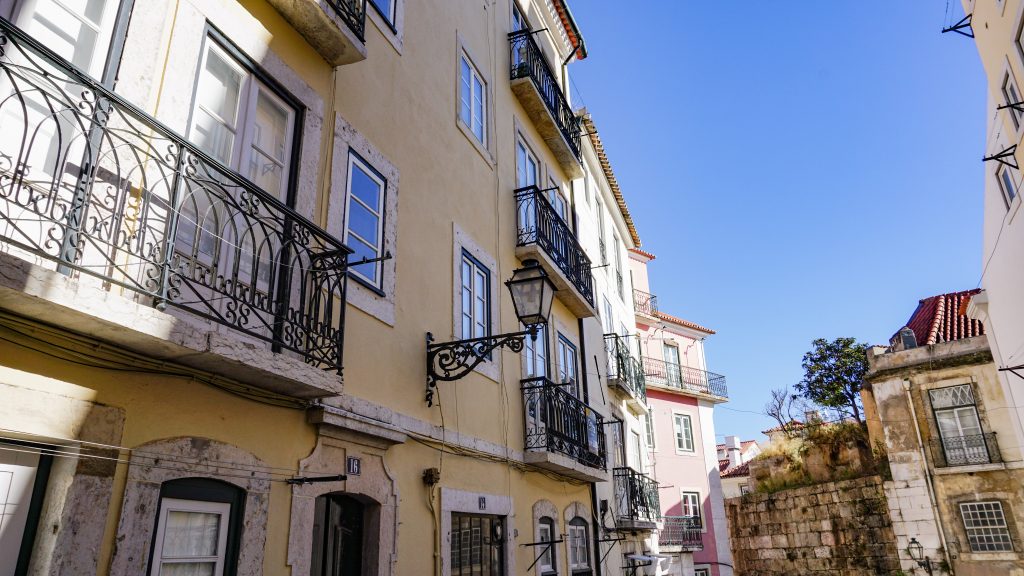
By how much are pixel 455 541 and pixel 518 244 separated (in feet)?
14.7

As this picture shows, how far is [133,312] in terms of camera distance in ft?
11.5

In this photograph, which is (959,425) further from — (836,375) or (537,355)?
(537,355)

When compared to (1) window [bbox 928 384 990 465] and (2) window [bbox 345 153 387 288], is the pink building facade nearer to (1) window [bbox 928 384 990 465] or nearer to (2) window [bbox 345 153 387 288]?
(1) window [bbox 928 384 990 465]

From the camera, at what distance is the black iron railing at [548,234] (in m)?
10.5

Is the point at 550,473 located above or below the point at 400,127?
below

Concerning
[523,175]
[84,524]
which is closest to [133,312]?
[84,524]

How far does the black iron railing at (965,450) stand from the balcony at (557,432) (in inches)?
610

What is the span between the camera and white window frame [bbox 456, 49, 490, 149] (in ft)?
31.0

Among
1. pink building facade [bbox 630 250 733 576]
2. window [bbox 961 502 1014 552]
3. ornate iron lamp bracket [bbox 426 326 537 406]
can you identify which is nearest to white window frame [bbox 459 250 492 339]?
ornate iron lamp bracket [bbox 426 326 537 406]

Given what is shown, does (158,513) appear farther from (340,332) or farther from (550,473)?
(550,473)

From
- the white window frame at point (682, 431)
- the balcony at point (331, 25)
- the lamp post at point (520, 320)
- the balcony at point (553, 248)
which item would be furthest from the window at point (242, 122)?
the white window frame at point (682, 431)

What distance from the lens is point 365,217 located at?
6.58 meters

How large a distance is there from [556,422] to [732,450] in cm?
3628

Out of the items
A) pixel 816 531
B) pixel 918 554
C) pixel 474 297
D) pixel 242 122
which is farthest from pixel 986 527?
pixel 242 122
